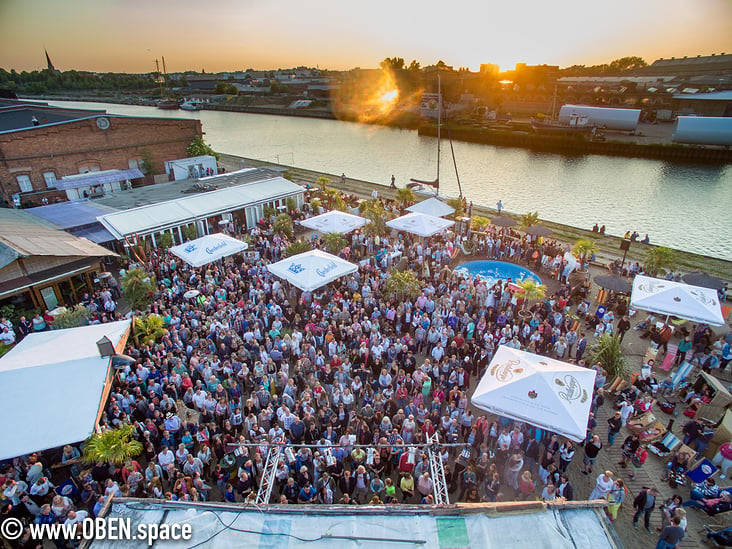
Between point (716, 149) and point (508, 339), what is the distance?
55.8 meters

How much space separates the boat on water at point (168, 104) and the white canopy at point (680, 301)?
14752 cm

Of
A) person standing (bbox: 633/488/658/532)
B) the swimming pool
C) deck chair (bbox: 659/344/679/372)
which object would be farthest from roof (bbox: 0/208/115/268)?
deck chair (bbox: 659/344/679/372)

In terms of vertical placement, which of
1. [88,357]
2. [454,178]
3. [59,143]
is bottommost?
[454,178]

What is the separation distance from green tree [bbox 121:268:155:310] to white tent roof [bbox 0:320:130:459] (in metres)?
4.18

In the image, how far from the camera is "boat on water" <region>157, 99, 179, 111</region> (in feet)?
427

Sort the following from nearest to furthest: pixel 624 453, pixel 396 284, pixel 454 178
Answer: pixel 624 453
pixel 396 284
pixel 454 178

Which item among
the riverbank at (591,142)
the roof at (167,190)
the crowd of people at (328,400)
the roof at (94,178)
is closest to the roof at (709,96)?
the riverbank at (591,142)

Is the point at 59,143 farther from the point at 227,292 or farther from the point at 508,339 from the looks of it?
the point at 508,339

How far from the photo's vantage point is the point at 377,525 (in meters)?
5.54

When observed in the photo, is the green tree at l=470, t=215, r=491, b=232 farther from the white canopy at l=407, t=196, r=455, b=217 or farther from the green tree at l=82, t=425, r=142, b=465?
the green tree at l=82, t=425, r=142, b=465

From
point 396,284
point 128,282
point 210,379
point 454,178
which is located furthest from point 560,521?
point 454,178

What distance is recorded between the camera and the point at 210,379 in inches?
408

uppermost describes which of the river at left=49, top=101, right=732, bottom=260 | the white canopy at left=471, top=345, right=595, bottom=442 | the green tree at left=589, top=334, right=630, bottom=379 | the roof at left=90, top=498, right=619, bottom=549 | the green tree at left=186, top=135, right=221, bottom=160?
the green tree at left=186, top=135, right=221, bottom=160

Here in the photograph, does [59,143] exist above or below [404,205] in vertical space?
above
